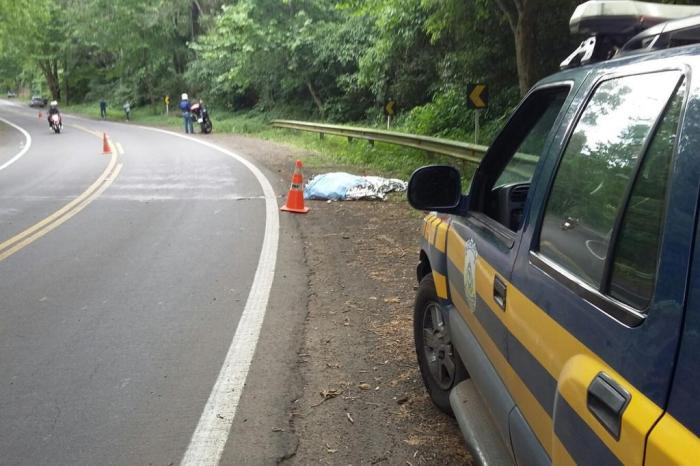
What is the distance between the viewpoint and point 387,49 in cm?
2123

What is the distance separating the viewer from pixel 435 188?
327 centimetres

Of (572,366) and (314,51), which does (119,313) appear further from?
(314,51)

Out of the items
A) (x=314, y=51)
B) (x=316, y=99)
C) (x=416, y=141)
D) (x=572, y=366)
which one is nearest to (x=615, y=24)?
(x=572, y=366)

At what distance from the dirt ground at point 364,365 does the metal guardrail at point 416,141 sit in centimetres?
309

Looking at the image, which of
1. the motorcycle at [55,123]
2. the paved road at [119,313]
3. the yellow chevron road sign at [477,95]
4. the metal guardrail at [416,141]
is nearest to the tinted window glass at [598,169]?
the paved road at [119,313]

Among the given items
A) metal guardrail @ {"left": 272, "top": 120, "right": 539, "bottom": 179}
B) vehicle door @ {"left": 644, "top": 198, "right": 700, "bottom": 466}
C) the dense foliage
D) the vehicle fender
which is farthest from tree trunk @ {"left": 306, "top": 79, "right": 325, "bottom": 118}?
vehicle door @ {"left": 644, "top": 198, "right": 700, "bottom": 466}

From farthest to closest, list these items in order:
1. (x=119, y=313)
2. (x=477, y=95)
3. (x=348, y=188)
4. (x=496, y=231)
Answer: (x=477, y=95), (x=348, y=188), (x=119, y=313), (x=496, y=231)

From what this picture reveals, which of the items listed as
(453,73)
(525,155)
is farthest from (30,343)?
(453,73)

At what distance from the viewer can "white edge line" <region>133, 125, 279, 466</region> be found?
3381 mm

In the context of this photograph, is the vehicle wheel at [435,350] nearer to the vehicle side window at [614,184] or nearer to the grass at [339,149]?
the vehicle side window at [614,184]

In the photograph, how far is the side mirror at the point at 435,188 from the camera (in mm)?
3232

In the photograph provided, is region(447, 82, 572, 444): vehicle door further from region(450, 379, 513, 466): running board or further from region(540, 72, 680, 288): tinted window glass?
region(540, 72, 680, 288): tinted window glass

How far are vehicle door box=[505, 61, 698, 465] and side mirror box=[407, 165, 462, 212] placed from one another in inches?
36.5

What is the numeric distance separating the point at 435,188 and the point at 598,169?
1.35 metres
